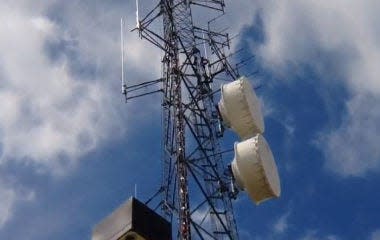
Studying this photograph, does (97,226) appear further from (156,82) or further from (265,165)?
(156,82)

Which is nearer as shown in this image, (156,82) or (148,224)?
(148,224)

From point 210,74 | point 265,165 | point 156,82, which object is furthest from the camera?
point 210,74

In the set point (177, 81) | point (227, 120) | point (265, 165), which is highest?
point (177, 81)

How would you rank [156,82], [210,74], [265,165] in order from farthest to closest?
1. [210,74]
2. [156,82]
3. [265,165]

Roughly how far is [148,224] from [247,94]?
23.7ft

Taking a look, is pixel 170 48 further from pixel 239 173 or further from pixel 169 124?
pixel 239 173

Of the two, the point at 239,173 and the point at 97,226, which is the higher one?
the point at 239,173

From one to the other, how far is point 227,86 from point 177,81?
194 cm

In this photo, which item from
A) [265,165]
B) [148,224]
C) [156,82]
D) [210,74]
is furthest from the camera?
[210,74]

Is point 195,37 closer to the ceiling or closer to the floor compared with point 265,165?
closer to the ceiling

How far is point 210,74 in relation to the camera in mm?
25297

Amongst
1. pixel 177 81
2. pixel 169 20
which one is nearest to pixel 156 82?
pixel 177 81

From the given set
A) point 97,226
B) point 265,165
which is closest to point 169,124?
point 265,165

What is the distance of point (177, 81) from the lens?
23281 mm
